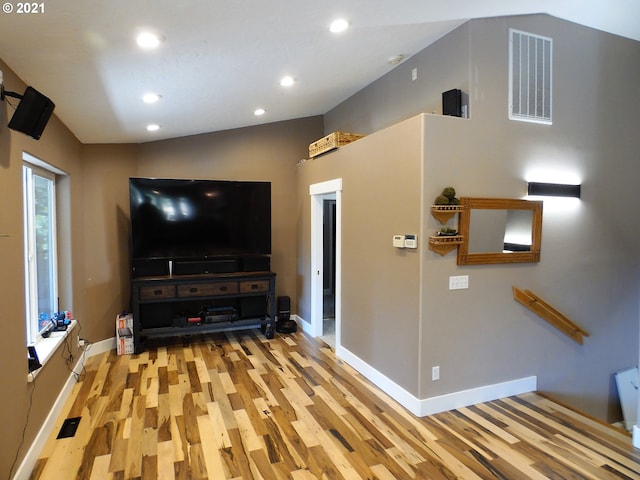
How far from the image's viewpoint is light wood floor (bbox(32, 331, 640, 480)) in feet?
7.57

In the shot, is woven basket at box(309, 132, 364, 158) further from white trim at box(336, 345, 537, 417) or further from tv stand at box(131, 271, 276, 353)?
white trim at box(336, 345, 537, 417)

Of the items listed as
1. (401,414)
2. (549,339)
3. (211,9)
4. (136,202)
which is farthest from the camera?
(136,202)

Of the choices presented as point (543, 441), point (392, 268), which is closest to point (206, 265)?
point (392, 268)

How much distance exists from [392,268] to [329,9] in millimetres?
2072

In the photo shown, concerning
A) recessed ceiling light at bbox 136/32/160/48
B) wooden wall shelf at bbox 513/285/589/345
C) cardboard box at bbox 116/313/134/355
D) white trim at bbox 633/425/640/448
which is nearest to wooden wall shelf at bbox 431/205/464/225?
wooden wall shelf at bbox 513/285/589/345

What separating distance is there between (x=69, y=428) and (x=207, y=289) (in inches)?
81.0

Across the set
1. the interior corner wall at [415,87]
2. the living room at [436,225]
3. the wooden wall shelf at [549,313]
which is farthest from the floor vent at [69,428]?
the interior corner wall at [415,87]

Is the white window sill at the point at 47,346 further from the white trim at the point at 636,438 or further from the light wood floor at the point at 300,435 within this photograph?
the white trim at the point at 636,438

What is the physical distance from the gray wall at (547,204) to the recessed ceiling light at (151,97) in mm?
2003

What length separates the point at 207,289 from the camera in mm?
4578

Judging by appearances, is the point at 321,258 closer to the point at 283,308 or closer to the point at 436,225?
the point at 283,308

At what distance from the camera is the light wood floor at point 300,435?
2.31m

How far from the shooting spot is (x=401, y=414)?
2.97 m

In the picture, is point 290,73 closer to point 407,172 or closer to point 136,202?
point 407,172
